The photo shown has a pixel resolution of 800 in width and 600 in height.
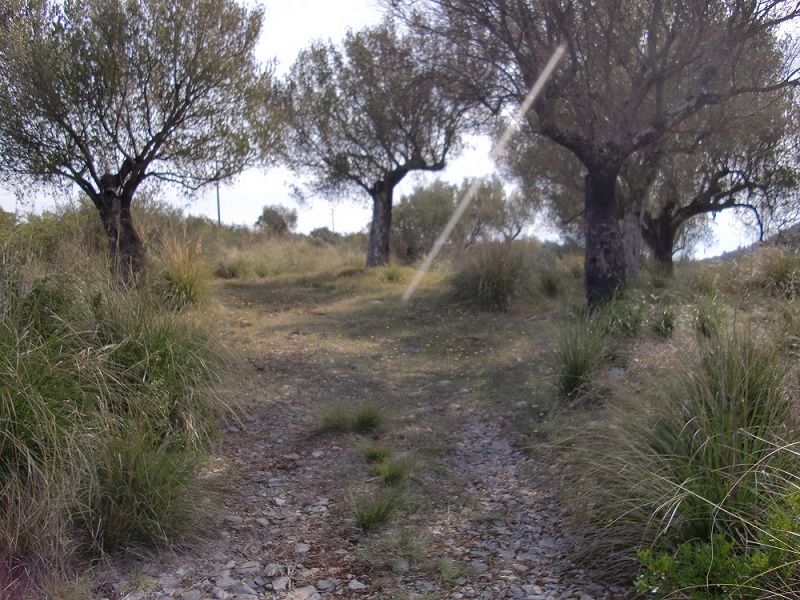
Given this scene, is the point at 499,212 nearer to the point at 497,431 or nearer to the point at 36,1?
the point at 36,1

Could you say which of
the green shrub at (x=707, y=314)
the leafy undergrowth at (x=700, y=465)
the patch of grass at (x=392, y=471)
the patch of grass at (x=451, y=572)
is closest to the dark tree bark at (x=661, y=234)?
the green shrub at (x=707, y=314)

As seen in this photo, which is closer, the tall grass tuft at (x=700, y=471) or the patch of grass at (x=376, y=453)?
the tall grass tuft at (x=700, y=471)

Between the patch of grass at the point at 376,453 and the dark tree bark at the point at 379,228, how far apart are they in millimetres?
12557

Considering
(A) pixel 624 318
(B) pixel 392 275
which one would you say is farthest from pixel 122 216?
(A) pixel 624 318

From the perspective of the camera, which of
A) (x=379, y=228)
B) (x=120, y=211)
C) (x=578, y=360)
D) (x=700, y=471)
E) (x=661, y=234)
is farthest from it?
(x=661, y=234)

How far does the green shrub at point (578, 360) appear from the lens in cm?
576

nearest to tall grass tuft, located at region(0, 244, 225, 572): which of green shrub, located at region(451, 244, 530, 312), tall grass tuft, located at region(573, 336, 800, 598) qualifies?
tall grass tuft, located at region(573, 336, 800, 598)

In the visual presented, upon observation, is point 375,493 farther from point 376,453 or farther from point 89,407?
point 89,407

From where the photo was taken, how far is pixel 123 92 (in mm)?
9469

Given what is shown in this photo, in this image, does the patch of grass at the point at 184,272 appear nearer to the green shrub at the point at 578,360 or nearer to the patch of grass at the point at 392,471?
the patch of grass at the point at 392,471

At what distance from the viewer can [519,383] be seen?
689 cm

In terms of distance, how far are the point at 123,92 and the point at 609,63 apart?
242 inches

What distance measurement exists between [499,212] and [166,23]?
63.6 feet

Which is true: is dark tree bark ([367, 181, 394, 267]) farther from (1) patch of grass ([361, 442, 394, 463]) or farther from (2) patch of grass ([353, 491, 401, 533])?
(2) patch of grass ([353, 491, 401, 533])
